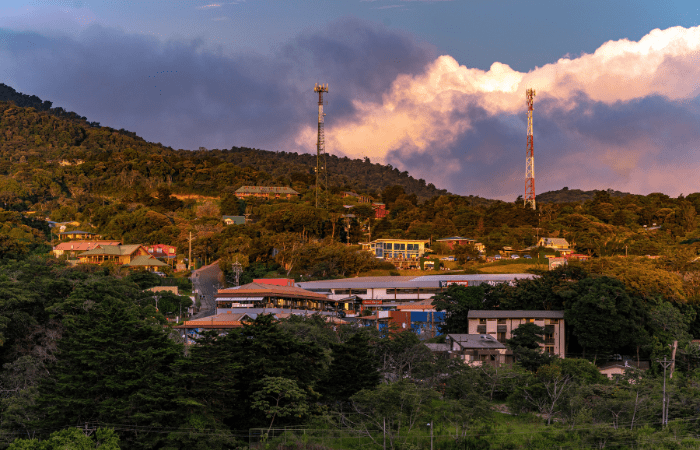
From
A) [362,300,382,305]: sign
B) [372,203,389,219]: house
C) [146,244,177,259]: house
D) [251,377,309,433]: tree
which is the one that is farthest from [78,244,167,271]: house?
[251,377,309,433]: tree

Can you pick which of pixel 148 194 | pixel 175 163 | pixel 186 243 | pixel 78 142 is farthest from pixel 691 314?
pixel 78 142

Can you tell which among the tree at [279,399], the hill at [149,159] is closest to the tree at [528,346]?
the tree at [279,399]

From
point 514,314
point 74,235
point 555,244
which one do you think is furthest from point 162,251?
point 514,314

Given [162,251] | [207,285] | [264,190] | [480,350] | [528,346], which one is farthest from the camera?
[264,190]

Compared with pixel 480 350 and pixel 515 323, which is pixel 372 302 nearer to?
pixel 515 323

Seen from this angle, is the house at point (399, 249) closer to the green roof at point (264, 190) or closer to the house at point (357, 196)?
the house at point (357, 196)

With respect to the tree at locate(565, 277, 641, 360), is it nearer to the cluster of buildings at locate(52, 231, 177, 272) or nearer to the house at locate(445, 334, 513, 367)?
the house at locate(445, 334, 513, 367)
